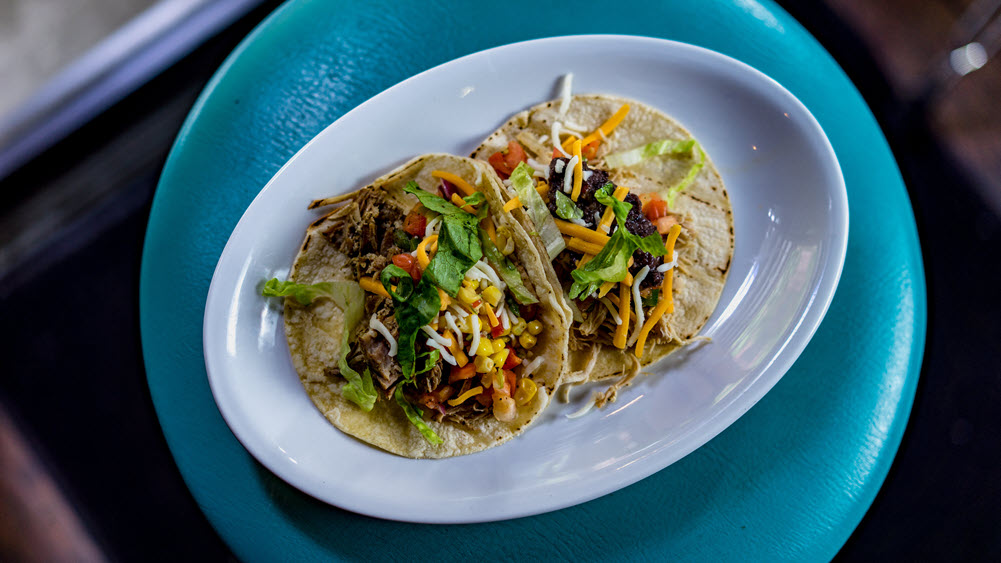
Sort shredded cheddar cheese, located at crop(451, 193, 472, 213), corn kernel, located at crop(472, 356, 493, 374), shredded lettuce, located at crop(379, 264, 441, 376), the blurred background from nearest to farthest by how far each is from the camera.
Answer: shredded lettuce, located at crop(379, 264, 441, 376) → corn kernel, located at crop(472, 356, 493, 374) → shredded cheddar cheese, located at crop(451, 193, 472, 213) → the blurred background

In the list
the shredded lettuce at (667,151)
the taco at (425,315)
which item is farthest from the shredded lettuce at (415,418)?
the shredded lettuce at (667,151)

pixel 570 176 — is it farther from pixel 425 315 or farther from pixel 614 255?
pixel 425 315

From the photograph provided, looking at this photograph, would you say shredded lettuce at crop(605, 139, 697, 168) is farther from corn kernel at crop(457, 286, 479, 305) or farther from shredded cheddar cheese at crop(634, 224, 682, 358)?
corn kernel at crop(457, 286, 479, 305)

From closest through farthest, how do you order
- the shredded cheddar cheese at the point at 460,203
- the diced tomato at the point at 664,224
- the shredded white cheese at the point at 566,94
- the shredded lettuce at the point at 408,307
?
the shredded lettuce at the point at 408,307
the shredded cheddar cheese at the point at 460,203
the diced tomato at the point at 664,224
the shredded white cheese at the point at 566,94

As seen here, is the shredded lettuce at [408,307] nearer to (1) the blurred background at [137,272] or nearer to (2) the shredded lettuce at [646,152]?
(2) the shredded lettuce at [646,152]

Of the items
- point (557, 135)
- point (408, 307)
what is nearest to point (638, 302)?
point (557, 135)

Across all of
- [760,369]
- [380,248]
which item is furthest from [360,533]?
[760,369]

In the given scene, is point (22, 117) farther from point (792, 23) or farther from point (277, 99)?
point (792, 23)

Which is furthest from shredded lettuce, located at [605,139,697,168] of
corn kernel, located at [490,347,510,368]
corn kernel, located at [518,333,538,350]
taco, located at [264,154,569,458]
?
corn kernel, located at [490,347,510,368]
